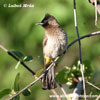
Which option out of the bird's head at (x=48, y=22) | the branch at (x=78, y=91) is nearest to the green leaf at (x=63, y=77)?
the branch at (x=78, y=91)

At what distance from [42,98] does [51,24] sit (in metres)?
1.45

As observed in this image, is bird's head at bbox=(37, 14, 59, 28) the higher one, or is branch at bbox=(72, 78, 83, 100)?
bird's head at bbox=(37, 14, 59, 28)

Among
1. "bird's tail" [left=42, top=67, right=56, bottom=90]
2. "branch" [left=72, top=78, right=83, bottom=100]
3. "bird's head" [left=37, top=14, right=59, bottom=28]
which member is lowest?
"bird's tail" [left=42, top=67, right=56, bottom=90]

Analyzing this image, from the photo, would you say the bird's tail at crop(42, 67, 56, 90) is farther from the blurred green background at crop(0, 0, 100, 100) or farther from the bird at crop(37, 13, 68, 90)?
the blurred green background at crop(0, 0, 100, 100)

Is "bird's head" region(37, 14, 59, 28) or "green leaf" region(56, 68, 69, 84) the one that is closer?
"green leaf" region(56, 68, 69, 84)

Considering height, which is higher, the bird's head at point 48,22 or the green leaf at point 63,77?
the bird's head at point 48,22

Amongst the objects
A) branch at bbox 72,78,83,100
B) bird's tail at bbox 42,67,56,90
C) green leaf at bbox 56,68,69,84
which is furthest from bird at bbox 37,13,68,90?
branch at bbox 72,78,83,100

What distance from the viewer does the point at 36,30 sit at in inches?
147

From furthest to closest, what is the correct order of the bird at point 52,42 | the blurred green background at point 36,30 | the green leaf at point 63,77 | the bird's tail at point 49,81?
the blurred green background at point 36,30
the bird at point 52,42
the bird's tail at point 49,81
the green leaf at point 63,77

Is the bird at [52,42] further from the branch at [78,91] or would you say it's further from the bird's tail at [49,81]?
the branch at [78,91]

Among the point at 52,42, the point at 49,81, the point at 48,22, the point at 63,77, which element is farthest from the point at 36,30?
the point at 63,77

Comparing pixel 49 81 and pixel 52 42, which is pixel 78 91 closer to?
pixel 49 81

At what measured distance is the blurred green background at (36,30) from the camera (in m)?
3.66

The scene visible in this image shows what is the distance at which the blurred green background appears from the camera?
3.66 meters
